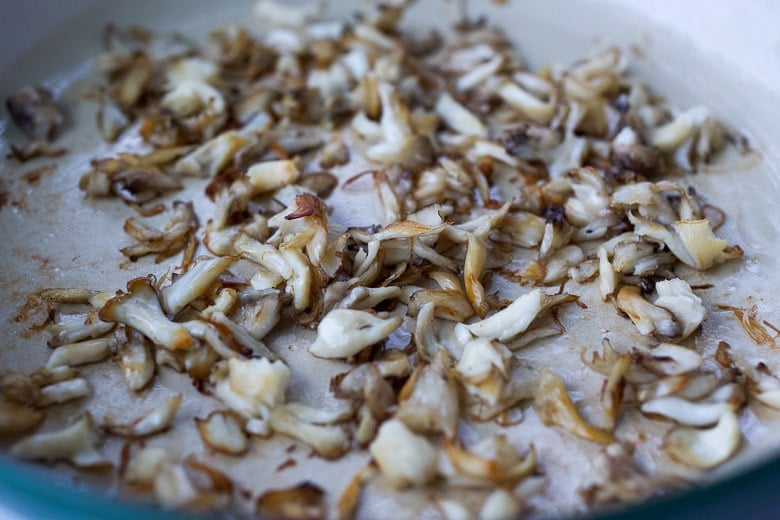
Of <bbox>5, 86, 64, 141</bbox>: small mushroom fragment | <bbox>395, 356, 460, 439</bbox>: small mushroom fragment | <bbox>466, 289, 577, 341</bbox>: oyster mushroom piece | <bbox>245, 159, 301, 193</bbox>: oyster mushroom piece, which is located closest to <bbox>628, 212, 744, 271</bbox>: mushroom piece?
<bbox>466, 289, 577, 341</bbox>: oyster mushroom piece

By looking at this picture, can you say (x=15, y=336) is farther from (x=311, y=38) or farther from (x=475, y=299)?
(x=311, y=38)

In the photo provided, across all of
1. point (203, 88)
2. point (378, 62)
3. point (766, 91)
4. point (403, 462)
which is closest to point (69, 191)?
point (203, 88)

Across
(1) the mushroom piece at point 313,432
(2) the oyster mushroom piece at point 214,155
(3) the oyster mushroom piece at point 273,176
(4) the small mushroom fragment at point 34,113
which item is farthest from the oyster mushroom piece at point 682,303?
(4) the small mushroom fragment at point 34,113

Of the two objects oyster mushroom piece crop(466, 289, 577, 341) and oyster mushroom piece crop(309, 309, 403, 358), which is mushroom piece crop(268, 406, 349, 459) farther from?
oyster mushroom piece crop(466, 289, 577, 341)

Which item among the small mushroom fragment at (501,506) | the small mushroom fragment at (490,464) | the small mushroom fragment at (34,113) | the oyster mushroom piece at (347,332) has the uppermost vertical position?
the small mushroom fragment at (501,506)

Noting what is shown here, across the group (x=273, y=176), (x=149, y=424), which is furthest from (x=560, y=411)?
(x=273, y=176)

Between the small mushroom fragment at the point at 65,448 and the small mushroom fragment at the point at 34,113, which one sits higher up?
the small mushroom fragment at the point at 65,448

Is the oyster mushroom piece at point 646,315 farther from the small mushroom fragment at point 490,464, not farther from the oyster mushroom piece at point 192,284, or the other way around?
the oyster mushroom piece at point 192,284
